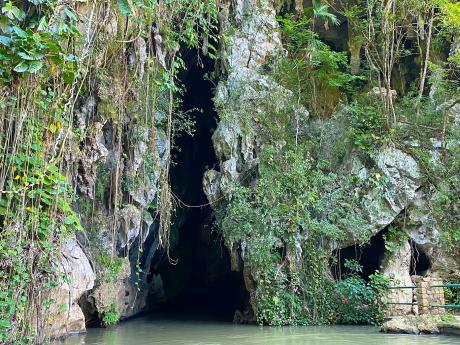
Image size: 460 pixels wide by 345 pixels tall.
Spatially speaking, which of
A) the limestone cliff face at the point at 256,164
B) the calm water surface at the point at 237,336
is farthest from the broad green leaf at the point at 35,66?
the limestone cliff face at the point at 256,164

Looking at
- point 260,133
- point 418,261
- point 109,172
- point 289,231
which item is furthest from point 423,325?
point 109,172

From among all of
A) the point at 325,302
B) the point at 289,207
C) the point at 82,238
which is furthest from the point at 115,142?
the point at 325,302

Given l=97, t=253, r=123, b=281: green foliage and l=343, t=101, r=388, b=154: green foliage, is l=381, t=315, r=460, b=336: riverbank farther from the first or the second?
l=97, t=253, r=123, b=281: green foliage

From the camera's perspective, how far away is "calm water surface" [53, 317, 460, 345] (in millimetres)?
7254

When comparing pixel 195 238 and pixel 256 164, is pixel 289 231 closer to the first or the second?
pixel 256 164

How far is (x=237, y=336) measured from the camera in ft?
26.9

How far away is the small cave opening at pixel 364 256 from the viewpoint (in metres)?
11.5

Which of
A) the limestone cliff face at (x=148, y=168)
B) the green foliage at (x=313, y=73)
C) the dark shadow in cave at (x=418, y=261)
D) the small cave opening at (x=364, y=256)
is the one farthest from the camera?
the green foliage at (x=313, y=73)

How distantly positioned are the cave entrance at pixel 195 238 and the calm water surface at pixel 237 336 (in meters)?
4.25

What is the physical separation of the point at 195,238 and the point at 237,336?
9.52 meters

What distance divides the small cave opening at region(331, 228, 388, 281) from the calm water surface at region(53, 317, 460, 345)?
2031 millimetres

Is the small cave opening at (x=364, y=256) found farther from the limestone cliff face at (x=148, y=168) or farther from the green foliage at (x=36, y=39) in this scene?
the green foliage at (x=36, y=39)

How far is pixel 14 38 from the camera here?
16.1ft

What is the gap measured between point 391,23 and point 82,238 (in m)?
8.91
